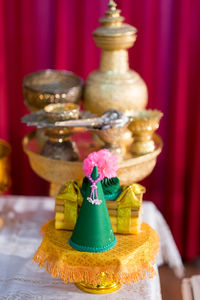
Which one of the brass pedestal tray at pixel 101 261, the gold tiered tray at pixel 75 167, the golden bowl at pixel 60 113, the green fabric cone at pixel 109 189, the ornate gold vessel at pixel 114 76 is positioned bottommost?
the brass pedestal tray at pixel 101 261

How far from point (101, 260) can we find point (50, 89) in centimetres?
62

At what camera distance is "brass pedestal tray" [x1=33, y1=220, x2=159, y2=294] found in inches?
36.5

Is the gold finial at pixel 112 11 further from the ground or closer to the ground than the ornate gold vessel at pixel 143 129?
further from the ground

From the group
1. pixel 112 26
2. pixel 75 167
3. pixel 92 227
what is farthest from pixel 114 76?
pixel 92 227

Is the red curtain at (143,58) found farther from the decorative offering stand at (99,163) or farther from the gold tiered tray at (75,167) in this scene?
the gold tiered tray at (75,167)

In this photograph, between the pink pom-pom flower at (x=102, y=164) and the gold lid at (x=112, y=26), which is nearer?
the pink pom-pom flower at (x=102, y=164)

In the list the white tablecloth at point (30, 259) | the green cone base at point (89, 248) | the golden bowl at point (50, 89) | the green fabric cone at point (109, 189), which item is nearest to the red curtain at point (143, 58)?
the golden bowl at point (50, 89)

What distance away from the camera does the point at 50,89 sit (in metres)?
1.35

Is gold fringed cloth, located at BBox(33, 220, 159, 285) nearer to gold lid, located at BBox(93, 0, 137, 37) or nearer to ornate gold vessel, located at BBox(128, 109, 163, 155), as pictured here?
ornate gold vessel, located at BBox(128, 109, 163, 155)

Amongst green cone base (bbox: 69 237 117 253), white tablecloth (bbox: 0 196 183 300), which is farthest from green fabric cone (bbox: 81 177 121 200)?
white tablecloth (bbox: 0 196 183 300)

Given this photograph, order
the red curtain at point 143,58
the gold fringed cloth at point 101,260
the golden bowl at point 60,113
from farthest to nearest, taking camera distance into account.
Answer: the red curtain at point 143,58 < the golden bowl at point 60,113 < the gold fringed cloth at point 101,260

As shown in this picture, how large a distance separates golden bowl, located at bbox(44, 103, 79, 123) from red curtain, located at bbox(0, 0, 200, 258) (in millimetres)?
496

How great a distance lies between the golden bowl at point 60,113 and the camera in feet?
3.92

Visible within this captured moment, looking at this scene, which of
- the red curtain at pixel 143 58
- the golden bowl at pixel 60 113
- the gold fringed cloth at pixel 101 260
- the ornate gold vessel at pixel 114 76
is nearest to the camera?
the gold fringed cloth at pixel 101 260
